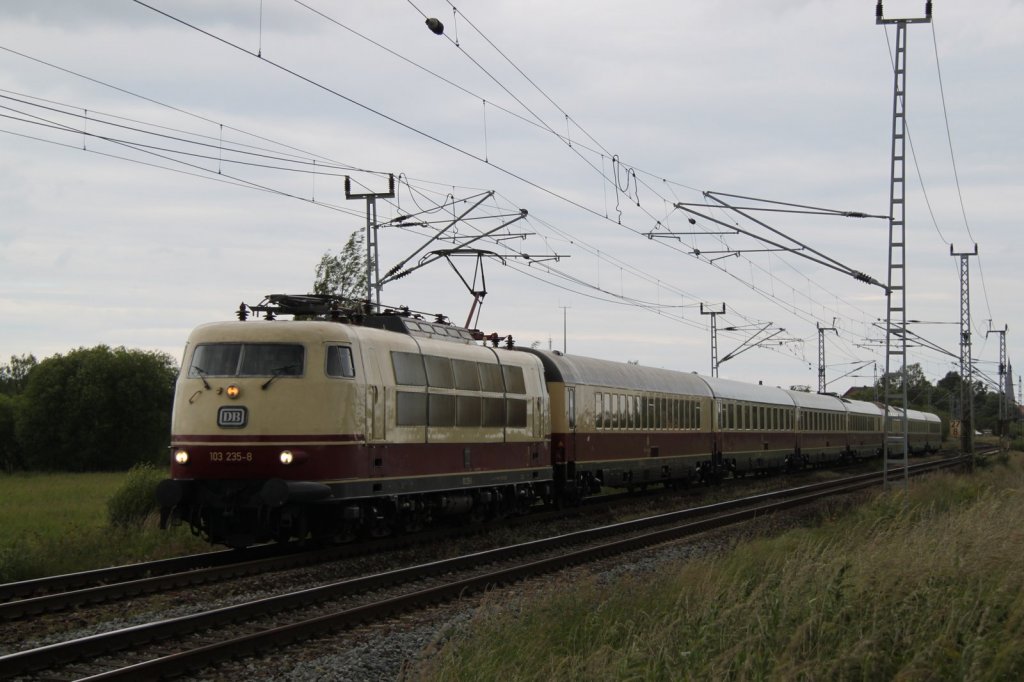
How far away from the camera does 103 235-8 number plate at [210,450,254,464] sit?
15688mm

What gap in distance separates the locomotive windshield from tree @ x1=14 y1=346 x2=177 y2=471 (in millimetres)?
56048

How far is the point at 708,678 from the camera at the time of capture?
755cm

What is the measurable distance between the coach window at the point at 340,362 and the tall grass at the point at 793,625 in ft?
17.6

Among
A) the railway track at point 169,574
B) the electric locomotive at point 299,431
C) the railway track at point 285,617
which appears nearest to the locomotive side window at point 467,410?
the electric locomotive at point 299,431

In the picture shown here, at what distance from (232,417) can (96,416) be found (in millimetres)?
58905

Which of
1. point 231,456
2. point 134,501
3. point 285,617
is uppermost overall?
point 231,456

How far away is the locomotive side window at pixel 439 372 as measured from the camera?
18.8m

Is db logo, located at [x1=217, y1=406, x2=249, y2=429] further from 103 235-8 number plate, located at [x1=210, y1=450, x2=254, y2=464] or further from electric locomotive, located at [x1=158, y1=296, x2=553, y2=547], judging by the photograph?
103 235-8 number plate, located at [x1=210, y1=450, x2=254, y2=464]

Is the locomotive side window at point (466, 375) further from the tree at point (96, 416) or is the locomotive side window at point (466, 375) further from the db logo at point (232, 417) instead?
the tree at point (96, 416)

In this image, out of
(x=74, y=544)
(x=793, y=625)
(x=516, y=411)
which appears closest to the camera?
(x=793, y=625)

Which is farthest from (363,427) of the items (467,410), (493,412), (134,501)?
(134,501)

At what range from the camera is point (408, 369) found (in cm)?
1809

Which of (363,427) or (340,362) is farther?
(363,427)

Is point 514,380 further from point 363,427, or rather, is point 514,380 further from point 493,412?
point 363,427
